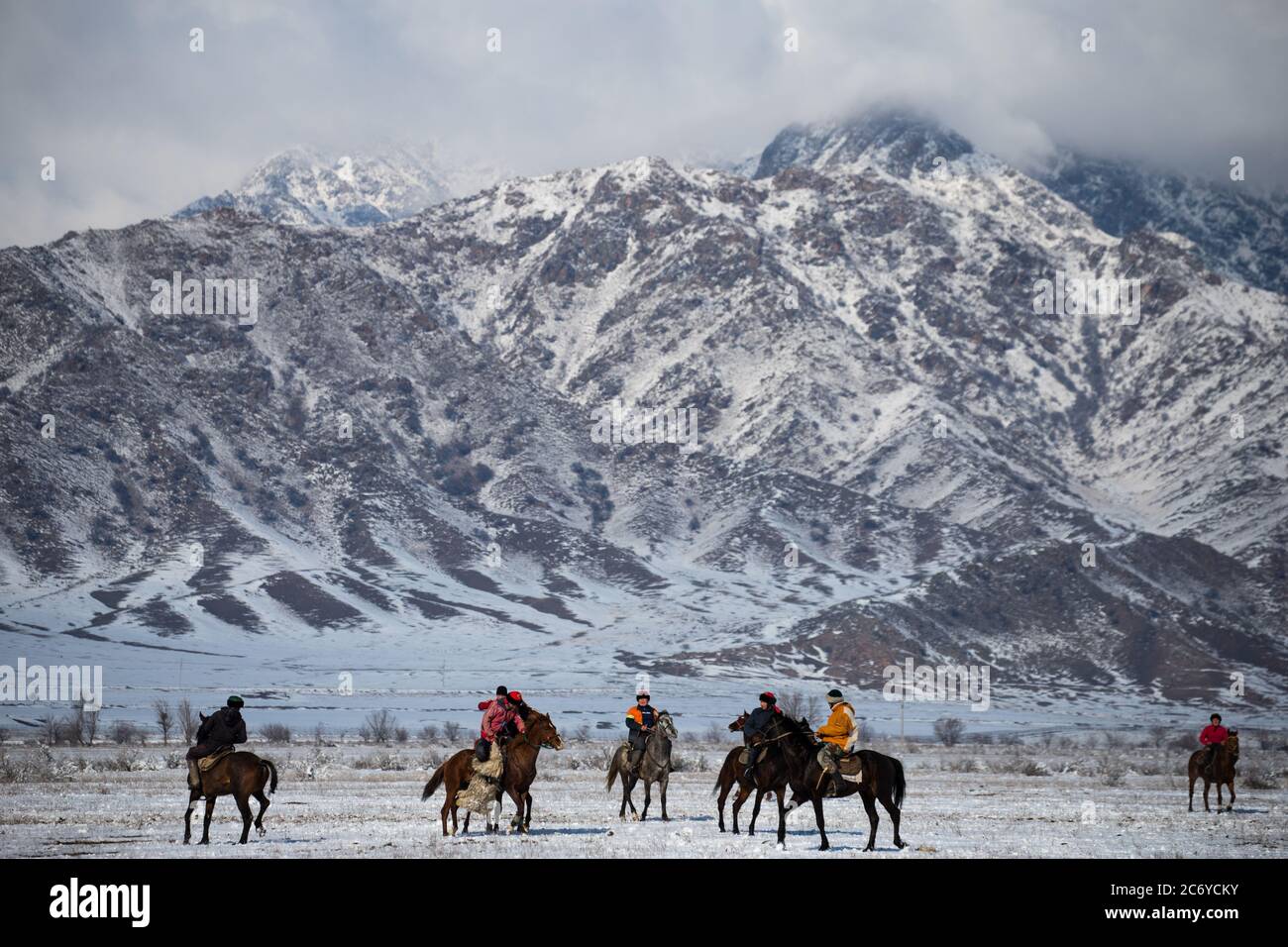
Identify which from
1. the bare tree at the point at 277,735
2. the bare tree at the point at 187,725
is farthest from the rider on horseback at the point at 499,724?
the bare tree at the point at 277,735

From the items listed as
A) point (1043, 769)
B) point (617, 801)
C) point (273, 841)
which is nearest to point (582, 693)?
point (1043, 769)

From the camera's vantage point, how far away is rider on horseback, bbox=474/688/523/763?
34.4 metres

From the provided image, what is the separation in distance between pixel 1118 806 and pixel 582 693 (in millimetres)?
149847

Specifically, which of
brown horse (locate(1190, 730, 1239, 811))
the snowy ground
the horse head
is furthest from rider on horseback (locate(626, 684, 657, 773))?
brown horse (locate(1190, 730, 1239, 811))

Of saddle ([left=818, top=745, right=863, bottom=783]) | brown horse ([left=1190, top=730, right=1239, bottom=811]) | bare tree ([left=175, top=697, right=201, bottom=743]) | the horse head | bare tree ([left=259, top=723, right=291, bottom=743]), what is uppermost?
the horse head

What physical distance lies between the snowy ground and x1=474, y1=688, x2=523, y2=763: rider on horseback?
1882 millimetres

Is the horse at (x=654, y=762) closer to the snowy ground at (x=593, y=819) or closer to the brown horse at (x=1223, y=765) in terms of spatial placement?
the snowy ground at (x=593, y=819)

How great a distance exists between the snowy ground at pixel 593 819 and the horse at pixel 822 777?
85cm

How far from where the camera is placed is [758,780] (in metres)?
33.0

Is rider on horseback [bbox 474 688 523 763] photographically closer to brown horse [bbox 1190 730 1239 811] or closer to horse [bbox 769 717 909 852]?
horse [bbox 769 717 909 852]

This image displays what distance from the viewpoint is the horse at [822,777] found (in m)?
31.0

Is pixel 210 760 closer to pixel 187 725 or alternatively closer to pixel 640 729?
pixel 640 729

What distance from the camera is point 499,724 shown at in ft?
114
